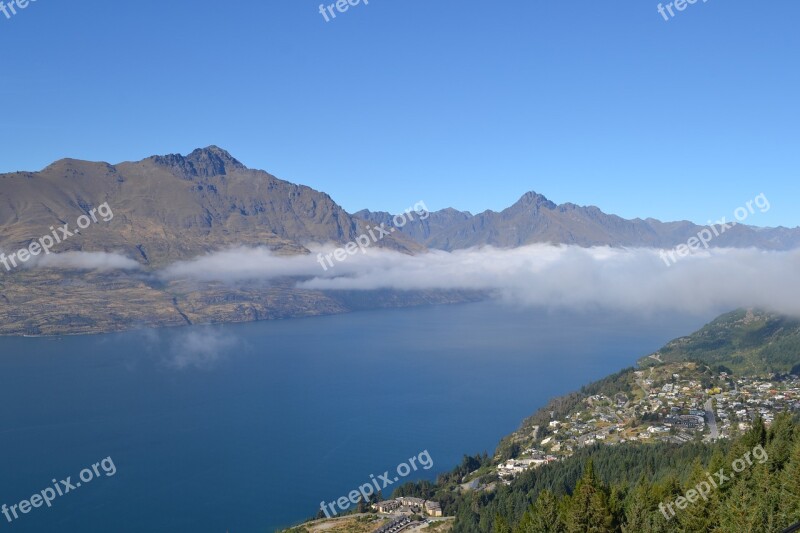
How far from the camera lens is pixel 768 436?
2877 cm

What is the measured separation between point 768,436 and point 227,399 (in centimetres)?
9039

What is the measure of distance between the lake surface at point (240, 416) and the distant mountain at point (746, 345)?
14.9 metres

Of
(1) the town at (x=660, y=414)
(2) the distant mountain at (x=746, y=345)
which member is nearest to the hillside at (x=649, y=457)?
(1) the town at (x=660, y=414)

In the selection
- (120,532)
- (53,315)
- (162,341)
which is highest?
(53,315)

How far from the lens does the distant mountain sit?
10169 centimetres

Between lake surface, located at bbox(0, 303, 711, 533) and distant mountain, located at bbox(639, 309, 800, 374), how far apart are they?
14.9 meters

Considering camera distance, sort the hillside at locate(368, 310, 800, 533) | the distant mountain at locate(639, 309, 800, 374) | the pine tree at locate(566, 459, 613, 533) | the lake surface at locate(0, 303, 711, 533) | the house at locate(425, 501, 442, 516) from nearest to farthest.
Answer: the pine tree at locate(566, 459, 613, 533) → the hillside at locate(368, 310, 800, 533) → the house at locate(425, 501, 442, 516) → the lake surface at locate(0, 303, 711, 533) → the distant mountain at locate(639, 309, 800, 374)

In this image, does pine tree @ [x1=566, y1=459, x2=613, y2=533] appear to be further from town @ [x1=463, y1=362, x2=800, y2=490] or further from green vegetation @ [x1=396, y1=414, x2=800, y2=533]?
town @ [x1=463, y1=362, x2=800, y2=490]

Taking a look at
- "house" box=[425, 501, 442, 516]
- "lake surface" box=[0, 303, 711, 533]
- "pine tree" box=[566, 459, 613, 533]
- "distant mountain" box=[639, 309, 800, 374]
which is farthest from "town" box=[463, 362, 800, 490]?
"pine tree" box=[566, 459, 613, 533]

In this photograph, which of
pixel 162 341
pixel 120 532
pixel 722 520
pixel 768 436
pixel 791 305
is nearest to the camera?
pixel 722 520

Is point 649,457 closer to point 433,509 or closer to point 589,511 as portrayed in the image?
point 433,509

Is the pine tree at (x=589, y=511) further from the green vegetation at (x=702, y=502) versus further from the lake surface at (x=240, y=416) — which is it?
the lake surface at (x=240, y=416)

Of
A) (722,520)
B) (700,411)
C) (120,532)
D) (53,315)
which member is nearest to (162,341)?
(53,315)

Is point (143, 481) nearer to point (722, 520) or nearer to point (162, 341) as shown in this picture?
point (722, 520)
